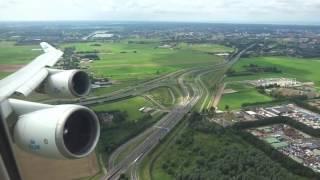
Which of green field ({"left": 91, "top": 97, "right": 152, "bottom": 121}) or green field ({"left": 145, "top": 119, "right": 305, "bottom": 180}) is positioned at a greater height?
green field ({"left": 145, "top": 119, "right": 305, "bottom": 180})

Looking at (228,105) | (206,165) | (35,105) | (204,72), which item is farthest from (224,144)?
(204,72)

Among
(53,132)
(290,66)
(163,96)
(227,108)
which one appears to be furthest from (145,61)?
(53,132)

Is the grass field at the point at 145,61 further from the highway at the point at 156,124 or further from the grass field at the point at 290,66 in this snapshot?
the grass field at the point at 290,66

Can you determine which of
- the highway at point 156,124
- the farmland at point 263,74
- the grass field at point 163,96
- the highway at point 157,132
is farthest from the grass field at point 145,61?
the highway at point 157,132

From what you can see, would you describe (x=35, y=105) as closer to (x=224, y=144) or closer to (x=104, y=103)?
(x=224, y=144)

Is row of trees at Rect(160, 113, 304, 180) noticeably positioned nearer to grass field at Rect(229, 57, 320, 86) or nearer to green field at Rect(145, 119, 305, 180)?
green field at Rect(145, 119, 305, 180)

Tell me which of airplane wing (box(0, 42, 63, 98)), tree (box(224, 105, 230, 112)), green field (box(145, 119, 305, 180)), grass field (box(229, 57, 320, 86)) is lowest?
grass field (box(229, 57, 320, 86))

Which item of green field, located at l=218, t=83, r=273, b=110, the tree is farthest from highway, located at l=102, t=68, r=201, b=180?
the tree

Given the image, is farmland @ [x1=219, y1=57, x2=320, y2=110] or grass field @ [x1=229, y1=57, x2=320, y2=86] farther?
grass field @ [x1=229, y1=57, x2=320, y2=86]
